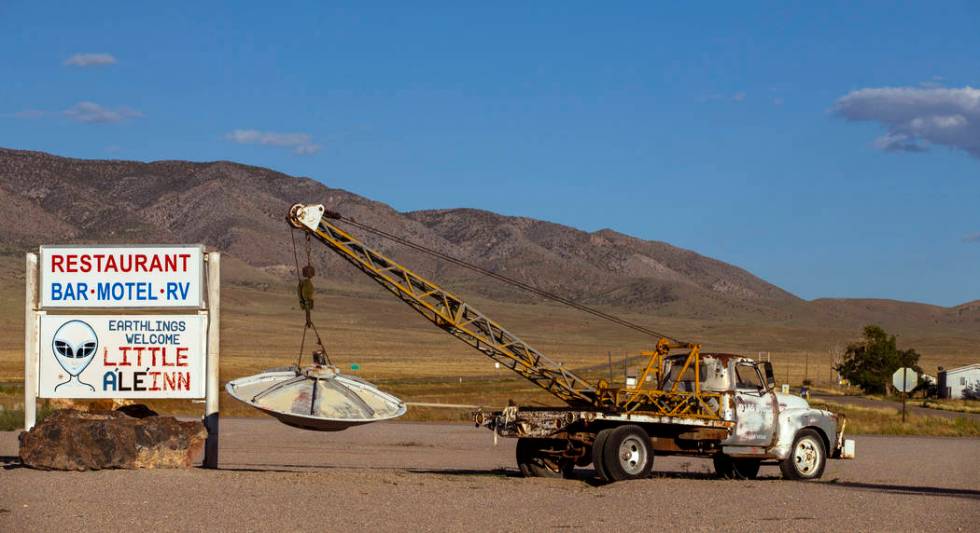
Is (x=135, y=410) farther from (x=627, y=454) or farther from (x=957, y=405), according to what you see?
(x=957, y=405)

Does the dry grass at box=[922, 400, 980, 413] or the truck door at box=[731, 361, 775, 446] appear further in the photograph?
the dry grass at box=[922, 400, 980, 413]

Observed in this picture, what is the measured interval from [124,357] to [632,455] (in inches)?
361

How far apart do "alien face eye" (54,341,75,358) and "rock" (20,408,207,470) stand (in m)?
1.75

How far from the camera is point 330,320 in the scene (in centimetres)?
18938

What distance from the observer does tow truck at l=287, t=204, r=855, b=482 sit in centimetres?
2366

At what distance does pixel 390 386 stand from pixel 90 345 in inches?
Result: 2068

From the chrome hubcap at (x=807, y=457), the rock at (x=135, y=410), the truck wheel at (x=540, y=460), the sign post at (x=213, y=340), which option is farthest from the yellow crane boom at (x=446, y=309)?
the rock at (x=135, y=410)

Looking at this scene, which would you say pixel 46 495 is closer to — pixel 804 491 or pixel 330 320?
pixel 804 491

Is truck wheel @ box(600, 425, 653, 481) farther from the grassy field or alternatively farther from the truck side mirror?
the grassy field

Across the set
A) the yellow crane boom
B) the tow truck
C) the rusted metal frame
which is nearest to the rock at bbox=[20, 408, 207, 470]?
the yellow crane boom

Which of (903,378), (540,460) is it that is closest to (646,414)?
(540,460)

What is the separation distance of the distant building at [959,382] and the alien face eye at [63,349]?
7475 cm

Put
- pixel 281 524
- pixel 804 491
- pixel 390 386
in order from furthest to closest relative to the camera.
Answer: pixel 390 386, pixel 804 491, pixel 281 524

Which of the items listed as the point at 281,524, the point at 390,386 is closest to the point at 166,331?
the point at 281,524
